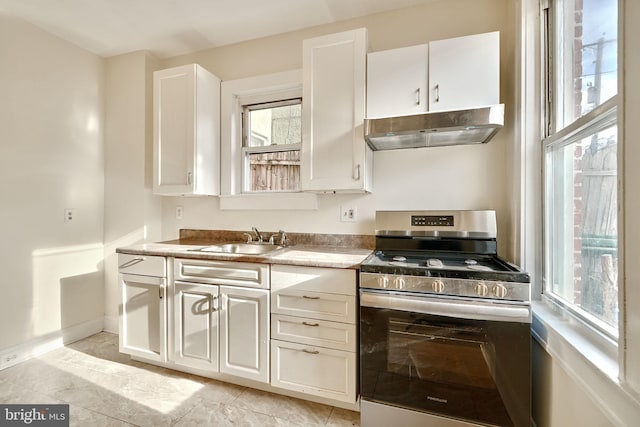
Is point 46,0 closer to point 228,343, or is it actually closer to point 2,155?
point 2,155

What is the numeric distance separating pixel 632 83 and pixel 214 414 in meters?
2.19

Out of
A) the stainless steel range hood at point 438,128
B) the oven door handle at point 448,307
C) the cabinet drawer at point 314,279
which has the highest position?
the stainless steel range hood at point 438,128

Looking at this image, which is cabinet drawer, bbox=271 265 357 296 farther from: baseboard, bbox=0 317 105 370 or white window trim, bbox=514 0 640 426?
baseboard, bbox=0 317 105 370

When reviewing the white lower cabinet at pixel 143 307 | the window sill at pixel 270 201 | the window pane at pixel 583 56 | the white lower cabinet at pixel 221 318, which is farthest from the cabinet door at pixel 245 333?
the window pane at pixel 583 56

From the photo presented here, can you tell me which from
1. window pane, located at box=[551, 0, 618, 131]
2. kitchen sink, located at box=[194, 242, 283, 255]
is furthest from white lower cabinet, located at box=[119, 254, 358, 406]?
window pane, located at box=[551, 0, 618, 131]

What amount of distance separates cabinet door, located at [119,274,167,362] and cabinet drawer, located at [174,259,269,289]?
0.68ft

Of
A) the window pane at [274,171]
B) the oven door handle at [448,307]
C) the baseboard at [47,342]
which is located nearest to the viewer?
the oven door handle at [448,307]

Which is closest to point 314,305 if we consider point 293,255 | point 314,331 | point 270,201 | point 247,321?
point 314,331

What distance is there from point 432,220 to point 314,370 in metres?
1.14

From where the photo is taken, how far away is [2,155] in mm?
2023

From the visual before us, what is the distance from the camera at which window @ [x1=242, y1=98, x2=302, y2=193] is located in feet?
7.67

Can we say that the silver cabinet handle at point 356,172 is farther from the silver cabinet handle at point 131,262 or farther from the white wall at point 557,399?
the silver cabinet handle at point 131,262

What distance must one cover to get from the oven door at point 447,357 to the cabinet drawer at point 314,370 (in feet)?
0.36

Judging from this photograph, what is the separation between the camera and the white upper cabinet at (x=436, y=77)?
1564mm
